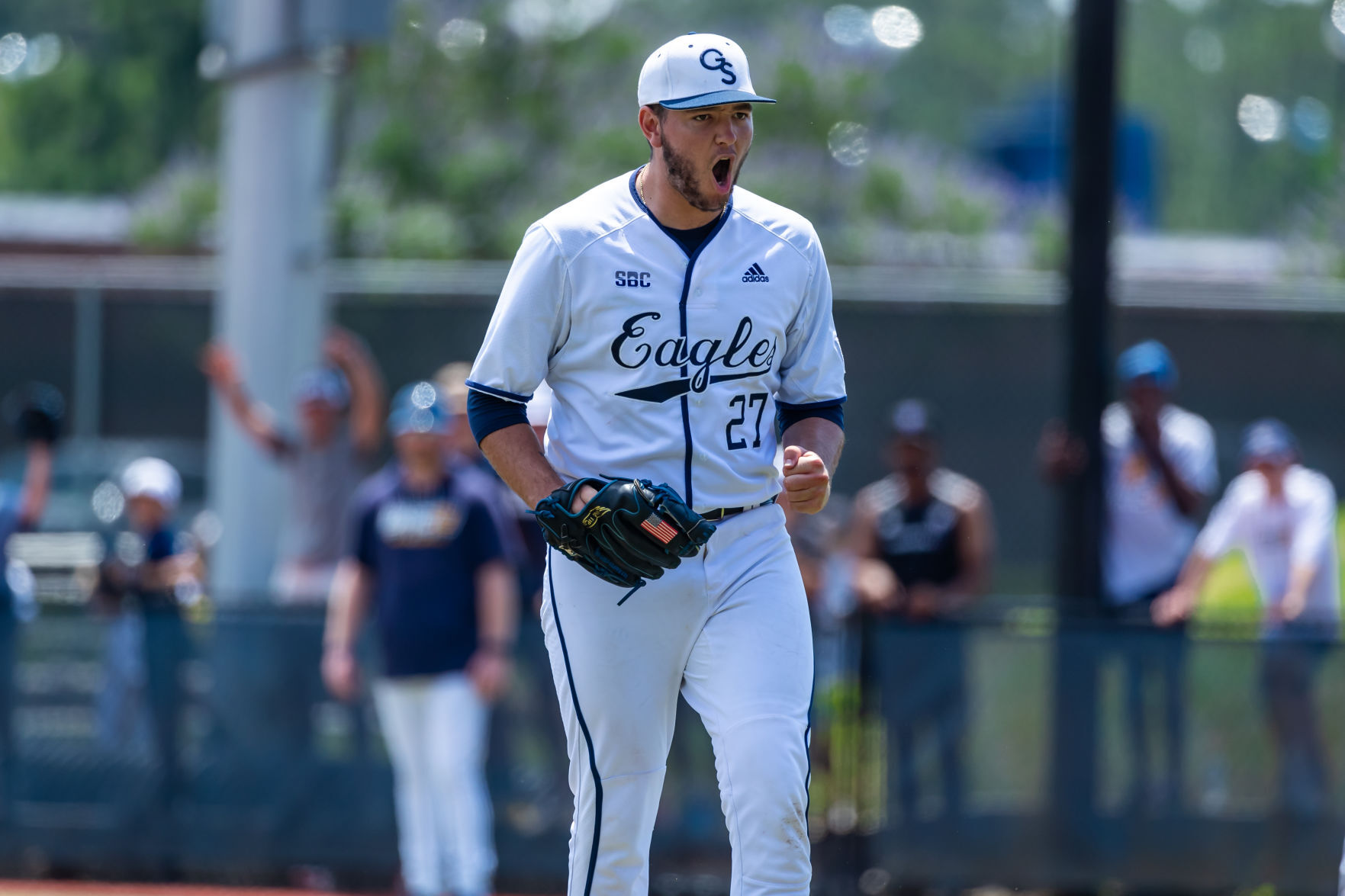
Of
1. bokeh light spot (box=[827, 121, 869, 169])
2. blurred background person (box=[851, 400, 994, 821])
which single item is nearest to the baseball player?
blurred background person (box=[851, 400, 994, 821])

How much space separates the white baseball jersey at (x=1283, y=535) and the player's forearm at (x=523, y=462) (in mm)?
5309

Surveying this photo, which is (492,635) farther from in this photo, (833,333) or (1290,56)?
(1290,56)

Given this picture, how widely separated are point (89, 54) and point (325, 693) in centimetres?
2673

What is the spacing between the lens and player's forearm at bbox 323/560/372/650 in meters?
7.95

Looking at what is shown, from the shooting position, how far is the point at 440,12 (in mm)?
28641

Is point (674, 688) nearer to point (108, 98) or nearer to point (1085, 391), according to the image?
point (1085, 391)

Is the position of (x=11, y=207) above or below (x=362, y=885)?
above

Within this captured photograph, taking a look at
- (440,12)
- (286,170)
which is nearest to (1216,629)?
(286,170)

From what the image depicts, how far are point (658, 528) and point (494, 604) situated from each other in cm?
401

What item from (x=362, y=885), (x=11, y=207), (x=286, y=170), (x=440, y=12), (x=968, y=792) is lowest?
(x=362, y=885)

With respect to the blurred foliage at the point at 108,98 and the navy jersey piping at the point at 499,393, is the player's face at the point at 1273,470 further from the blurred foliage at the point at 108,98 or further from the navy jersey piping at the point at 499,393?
the blurred foliage at the point at 108,98

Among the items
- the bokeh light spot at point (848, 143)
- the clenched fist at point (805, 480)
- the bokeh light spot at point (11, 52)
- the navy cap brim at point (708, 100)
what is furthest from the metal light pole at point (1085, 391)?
the bokeh light spot at point (11, 52)

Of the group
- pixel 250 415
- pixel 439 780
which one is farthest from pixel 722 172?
pixel 250 415

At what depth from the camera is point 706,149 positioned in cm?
412
